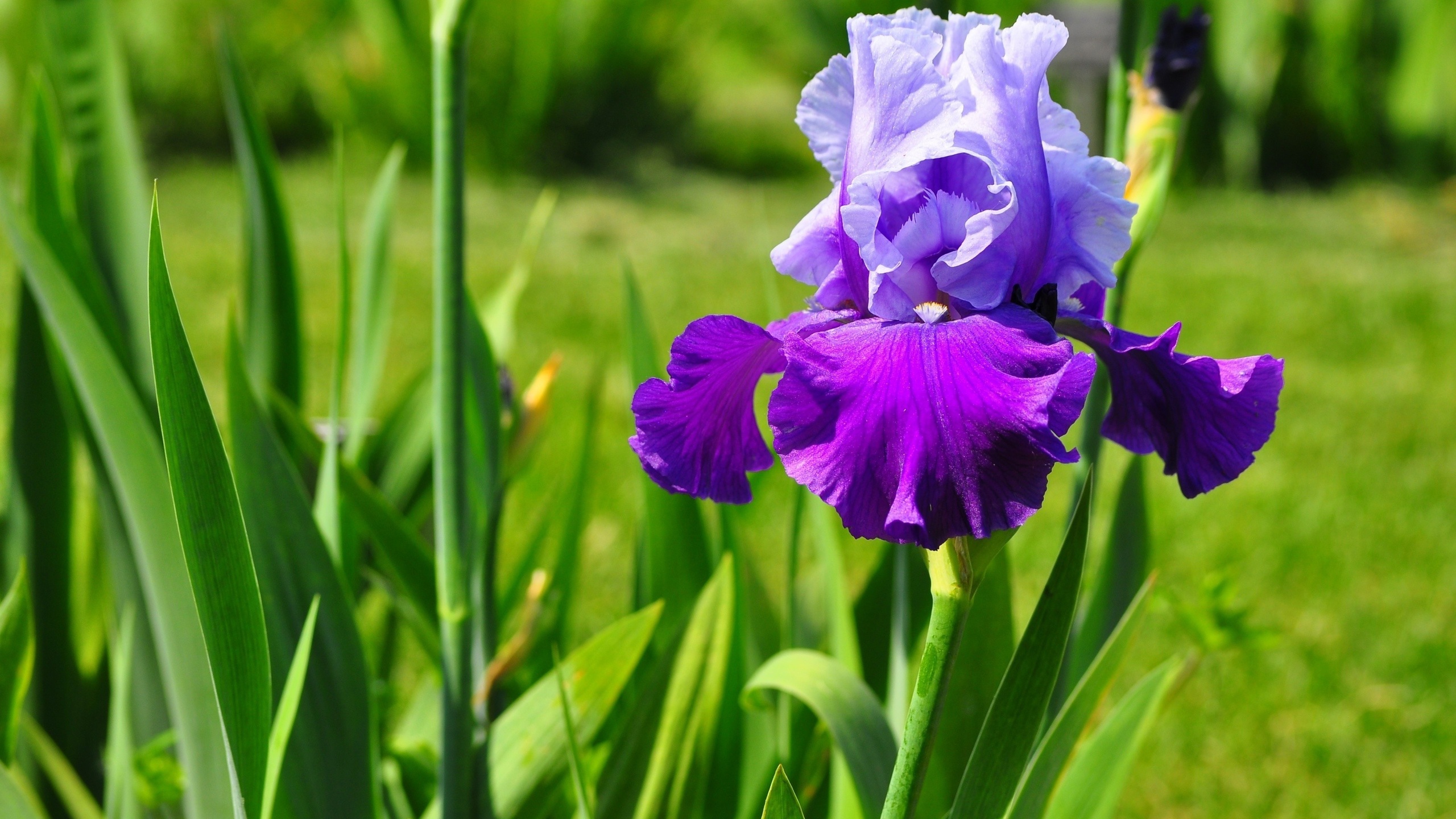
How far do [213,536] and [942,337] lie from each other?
35 cm

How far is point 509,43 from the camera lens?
4.56m

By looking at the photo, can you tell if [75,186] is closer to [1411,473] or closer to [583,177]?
[1411,473]

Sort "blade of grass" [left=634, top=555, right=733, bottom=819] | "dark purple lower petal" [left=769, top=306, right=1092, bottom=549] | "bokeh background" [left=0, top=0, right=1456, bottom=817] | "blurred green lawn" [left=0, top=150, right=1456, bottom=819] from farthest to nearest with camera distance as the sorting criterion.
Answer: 1. "bokeh background" [left=0, top=0, right=1456, bottom=817]
2. "blurred green lawn" [left=0, top=150, right=1456, bottom=819]
3. "blade of grass" [left=634, top=555, right=733, bottom=819]
4. "dark purple lower petal" [left=769, top=306, right=1092, bottom=549]

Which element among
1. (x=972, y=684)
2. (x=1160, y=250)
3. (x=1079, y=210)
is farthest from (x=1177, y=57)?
(x=1160, y=250)

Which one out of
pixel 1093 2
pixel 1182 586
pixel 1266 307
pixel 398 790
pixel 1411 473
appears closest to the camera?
pixel 398 790

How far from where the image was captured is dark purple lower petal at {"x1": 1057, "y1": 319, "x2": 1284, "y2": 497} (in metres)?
0.51

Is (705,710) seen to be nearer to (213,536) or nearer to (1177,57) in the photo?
(213,536)

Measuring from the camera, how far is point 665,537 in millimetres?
954

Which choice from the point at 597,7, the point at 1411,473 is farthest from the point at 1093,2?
the point at 1411,473

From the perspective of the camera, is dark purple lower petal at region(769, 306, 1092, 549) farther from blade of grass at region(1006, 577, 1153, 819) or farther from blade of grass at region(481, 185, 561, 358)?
blade of grass at region(481, 185, 561, 358)

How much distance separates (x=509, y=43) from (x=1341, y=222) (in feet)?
11.0

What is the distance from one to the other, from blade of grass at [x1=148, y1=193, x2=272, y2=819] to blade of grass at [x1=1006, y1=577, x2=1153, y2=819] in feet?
1.26

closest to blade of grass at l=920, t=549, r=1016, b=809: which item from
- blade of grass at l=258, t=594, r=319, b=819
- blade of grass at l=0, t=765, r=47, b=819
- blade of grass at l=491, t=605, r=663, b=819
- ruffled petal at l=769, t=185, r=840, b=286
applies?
blade of grass at l=491, t=605, r=663, b=819

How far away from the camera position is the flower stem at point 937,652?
→ 1.55ft
